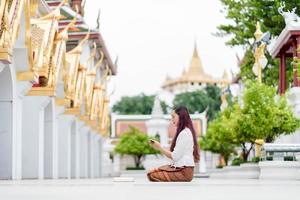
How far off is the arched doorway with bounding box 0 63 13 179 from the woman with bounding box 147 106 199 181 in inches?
168

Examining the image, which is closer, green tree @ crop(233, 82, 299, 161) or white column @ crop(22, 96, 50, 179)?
white column @ crop(22, 96, 50, 179)

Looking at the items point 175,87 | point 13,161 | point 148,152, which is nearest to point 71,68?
point 13,161

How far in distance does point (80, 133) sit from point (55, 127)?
338 inches

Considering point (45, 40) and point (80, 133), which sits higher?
point (45, 40)

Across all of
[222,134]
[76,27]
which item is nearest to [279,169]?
[222,134]

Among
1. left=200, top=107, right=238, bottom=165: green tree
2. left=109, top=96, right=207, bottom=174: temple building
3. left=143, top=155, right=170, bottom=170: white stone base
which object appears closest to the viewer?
left=200, top=107, right=238, bottom=165: green tree

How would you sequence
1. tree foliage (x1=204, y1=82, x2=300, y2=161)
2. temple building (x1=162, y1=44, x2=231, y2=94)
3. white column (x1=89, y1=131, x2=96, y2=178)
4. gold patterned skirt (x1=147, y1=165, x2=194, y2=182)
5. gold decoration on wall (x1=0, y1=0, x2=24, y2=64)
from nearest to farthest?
1. gold patterned skirt (x1=147, y1=165, x2=194, y2=182)
2. gold decoration on wall (x1=0, y1=0, x2=24, y2=64)
3. tree foliage (x1=204, y1=82, x2=300, y2=161)
4. white column (x1=89, y1=131, x2=96, y2=178)
5. temple building (x1=162, y1=44, x2=231, y2=94)

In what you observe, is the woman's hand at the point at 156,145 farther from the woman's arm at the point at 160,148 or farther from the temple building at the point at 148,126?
the temple building at the point at 148,126

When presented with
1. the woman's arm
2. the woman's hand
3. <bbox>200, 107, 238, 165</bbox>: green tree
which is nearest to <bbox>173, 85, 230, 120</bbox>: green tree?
<bbox>200, 107, 238, 165</bbox>: green tree

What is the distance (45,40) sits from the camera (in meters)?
18.4

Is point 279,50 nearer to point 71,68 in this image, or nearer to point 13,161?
point 71,68

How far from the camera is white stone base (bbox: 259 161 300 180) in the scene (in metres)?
18.3

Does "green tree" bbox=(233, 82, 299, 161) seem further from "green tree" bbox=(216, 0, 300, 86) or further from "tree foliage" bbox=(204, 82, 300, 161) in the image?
"green tree" bbox=(216, 0, 300, 86)

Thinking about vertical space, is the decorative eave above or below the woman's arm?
above
